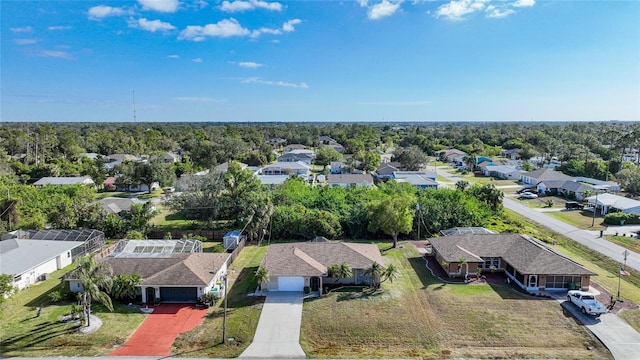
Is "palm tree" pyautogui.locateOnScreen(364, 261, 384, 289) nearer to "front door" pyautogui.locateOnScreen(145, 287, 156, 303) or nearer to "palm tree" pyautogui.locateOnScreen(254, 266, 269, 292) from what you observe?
"palm tree" pyautogui.locateOnScreen(254, 266, 269, 292)

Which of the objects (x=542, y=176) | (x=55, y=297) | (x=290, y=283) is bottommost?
(x=55, y=297)

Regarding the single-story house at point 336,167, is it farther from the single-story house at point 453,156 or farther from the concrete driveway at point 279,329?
the concrete driveway at point 279,329

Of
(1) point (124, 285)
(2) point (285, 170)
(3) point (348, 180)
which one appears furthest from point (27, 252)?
(2) point (285, 170)

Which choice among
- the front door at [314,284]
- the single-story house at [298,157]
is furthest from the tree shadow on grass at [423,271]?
the single-story house at [298,157]

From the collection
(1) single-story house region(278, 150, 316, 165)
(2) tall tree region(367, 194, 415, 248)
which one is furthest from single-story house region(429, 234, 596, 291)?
(1) single-story house region(278, 150, 316, 165)

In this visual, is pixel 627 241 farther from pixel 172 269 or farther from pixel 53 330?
pixel 53 330

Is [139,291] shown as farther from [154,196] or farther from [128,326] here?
[154,196]

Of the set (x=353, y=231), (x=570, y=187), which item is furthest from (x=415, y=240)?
(x=570, y=187)
